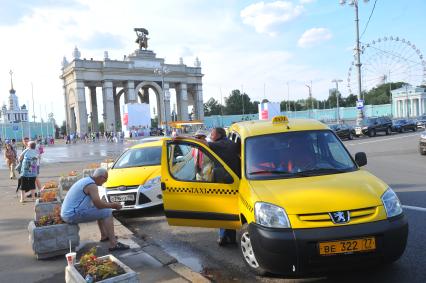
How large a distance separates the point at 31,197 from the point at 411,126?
41311 mm

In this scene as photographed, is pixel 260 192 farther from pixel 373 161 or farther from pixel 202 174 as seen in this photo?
pixel 373 161

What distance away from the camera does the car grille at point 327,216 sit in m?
4.44

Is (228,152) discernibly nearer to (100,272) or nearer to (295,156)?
(295,156)

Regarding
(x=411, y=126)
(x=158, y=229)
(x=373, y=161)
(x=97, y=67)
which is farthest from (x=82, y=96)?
(x=158, y=229)

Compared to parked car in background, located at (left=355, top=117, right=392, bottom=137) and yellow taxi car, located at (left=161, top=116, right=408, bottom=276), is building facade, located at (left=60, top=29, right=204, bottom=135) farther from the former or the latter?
yellow taxi car, located at (left=161, top=116, right=408, bottom=276)

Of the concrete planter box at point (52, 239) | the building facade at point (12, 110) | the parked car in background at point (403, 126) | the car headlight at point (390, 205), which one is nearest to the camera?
the car headlight at point (390, 205)

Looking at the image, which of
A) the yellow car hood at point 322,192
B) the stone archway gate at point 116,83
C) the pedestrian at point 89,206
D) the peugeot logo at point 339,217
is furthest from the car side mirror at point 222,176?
the stone archway gate at point 116,83

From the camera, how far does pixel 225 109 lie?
140000mm

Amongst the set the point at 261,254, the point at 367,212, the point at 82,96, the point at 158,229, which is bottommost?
the point at 158,229

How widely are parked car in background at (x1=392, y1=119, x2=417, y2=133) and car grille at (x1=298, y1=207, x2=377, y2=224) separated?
40949 millimetres

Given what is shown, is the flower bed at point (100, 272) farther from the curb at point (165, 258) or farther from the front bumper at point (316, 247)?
the front bumper at point (316, 247)

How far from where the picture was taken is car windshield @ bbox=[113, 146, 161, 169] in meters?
10.6

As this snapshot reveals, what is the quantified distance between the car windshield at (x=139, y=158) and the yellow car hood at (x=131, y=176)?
0.47 meters

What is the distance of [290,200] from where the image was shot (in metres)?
4.64
